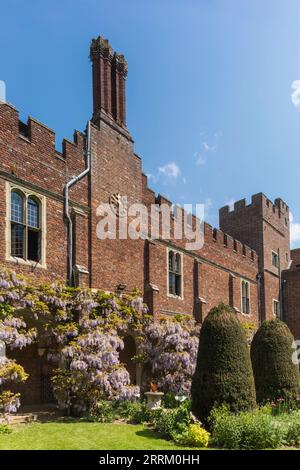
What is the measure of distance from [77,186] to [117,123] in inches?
158

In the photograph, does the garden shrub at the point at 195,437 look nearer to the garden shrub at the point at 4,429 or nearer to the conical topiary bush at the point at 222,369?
the conical topiary bush at the point at 222,369

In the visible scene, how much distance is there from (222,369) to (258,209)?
794 inches

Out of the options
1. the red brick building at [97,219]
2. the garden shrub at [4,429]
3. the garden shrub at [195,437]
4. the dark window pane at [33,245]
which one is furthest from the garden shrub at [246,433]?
the dark window pane at [33,245]

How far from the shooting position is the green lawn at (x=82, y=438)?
10008 millimetres

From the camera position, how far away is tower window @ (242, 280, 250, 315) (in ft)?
91.9

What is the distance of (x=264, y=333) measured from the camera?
15.7 m

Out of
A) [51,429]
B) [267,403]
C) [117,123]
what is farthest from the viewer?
[117,123]

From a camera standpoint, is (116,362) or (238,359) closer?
(238,359)

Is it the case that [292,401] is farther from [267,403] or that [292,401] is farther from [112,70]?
[112,70]

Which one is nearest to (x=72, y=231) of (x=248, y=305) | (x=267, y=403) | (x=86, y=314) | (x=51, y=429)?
(x=86, y=314)

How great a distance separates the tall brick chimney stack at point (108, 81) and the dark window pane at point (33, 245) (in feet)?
19.3

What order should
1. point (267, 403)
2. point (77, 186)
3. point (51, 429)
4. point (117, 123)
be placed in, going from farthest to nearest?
point (117, 123) < point (77, 186) < point (267, 403) < point (51, 429)

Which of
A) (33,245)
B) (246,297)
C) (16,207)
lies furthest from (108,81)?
(246,297)

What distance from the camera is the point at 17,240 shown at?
14.3m
